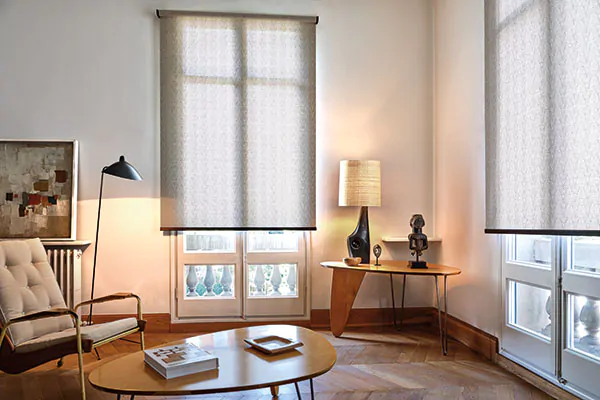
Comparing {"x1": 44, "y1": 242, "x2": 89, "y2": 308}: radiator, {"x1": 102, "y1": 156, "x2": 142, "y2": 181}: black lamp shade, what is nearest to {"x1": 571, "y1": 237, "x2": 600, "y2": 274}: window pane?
{"x1": 102, "y1": 156, "x2": 142, "y2": 181}: black lamp shade

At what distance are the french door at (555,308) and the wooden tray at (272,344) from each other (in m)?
1.49

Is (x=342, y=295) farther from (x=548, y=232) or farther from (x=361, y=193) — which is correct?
(x=548, y=232)

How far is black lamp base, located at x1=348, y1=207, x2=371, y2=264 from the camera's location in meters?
4.04

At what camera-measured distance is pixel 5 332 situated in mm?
2660

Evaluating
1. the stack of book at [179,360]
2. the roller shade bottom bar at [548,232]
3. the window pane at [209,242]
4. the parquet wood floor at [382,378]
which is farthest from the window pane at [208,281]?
the roller shade bottom bar at [548,232]

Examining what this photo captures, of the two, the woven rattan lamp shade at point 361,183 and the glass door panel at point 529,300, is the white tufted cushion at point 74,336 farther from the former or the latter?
the glass door panel at point 529,300

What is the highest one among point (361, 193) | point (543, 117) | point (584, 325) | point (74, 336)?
point (543, 117)

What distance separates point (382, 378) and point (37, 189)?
Answer: 3.15m

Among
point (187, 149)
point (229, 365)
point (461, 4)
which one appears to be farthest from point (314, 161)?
point (229, 365)

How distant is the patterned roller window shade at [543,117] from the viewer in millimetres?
2389

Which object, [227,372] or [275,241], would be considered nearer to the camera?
[227,372]

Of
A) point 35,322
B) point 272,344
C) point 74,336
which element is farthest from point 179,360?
point 35,322

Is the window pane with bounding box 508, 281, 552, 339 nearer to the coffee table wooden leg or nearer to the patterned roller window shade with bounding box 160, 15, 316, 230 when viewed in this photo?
the coffee table wooden leg

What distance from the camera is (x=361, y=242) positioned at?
405 centimetres
